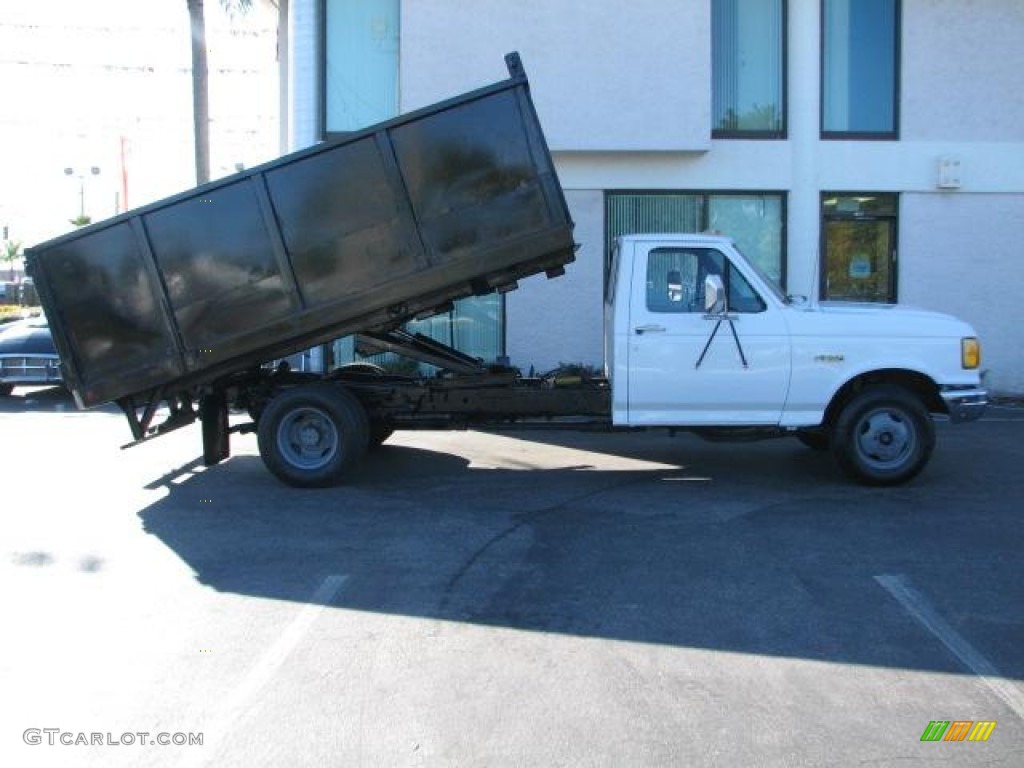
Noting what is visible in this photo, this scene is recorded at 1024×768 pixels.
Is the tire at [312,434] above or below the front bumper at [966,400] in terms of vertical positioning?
below

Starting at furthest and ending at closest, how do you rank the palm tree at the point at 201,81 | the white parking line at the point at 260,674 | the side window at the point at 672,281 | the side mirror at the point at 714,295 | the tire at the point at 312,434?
the palm tree at the point at 201,81, the tire at the point at 312,434, the side window at the point at 672,281, the side mirror at the point at 714,295, the white parking line at the point at 260,674

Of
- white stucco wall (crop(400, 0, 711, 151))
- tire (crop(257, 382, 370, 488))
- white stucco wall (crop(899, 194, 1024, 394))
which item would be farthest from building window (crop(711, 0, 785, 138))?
tire (crop(257, 382, 370, 488))

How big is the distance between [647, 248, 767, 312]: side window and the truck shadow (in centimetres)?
156

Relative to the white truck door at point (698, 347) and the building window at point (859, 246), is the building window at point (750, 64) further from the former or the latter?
the white truck door at point (698, 347)

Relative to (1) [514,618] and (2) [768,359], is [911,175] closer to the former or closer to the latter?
(2) [768,359]

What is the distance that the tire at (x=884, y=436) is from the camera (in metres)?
8.48

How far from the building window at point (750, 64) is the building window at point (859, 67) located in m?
0.67

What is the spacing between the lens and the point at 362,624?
17.8 feet

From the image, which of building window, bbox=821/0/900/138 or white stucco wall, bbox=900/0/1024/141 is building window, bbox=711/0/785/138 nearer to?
building window, bbox=821/0/900/138

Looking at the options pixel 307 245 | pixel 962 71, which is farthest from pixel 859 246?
pixel 307 245

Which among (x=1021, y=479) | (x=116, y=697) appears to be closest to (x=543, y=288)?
(x=1021, y=479)

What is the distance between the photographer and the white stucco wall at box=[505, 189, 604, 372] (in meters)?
14.8

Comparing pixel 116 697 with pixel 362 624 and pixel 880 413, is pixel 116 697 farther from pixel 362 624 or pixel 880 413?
pixel 880 413

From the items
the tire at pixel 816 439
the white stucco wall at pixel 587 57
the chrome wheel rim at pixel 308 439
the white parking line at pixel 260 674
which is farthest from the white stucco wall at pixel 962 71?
the white parking line at pixel 260 674
